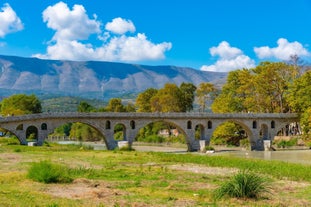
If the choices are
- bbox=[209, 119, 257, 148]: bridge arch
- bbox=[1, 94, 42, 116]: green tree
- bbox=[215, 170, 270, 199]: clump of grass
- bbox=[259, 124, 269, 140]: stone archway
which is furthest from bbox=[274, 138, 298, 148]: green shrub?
bbox=[215, 170, 270, 199]: clump of grass

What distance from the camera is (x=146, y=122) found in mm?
66938

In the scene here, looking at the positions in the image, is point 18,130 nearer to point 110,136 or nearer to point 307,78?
point 110,136

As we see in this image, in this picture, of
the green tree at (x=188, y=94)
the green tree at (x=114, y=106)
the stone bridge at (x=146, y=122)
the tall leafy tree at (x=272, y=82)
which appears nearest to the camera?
the stone bridge at (x=146, y=122)

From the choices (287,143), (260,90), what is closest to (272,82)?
(260,90)

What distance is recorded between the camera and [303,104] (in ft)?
226

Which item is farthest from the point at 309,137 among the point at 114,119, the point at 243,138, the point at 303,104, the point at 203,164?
the point at 203,164

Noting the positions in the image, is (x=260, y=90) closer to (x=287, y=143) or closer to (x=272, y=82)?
(x=272, y=82)

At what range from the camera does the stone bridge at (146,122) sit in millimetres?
57609

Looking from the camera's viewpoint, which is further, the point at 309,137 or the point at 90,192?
the point at 309,137

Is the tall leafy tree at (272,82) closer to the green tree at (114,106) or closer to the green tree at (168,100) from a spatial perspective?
the green tree at (168,100)

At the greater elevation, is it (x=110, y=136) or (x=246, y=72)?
(x=246, y=72)

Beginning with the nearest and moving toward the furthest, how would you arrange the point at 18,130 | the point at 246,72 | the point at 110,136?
the point at 18,130 → the point at 110,136 → the point at 246,72

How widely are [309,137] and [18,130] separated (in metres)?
40.3

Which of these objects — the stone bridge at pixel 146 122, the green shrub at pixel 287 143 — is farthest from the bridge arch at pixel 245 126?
the green shrub at pixel 287 143
